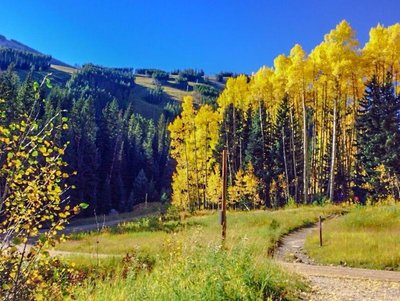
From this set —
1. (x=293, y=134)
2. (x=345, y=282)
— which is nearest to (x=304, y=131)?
(x=293, y=134)

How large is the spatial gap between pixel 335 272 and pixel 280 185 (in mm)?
31170

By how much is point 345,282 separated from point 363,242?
6012 mm

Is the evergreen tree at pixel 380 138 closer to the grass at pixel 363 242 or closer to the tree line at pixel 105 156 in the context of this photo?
the grass at pixel 363 242

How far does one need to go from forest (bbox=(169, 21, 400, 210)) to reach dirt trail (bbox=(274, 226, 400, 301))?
17.7 meters

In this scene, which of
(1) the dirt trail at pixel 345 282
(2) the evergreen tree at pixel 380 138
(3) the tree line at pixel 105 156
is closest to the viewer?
(1) the dirt trail at pixel 345 282

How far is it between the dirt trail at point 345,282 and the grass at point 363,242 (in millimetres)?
969

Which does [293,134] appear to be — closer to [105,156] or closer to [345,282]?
[345,282]

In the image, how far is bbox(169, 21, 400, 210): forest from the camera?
32031 millimetres

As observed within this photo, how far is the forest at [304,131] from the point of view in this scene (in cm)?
3203

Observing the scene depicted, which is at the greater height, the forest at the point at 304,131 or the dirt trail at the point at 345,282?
the forest at the point at 304,131

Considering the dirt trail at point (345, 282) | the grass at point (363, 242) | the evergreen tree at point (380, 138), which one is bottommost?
A: the dirt trail at point (345, 282)

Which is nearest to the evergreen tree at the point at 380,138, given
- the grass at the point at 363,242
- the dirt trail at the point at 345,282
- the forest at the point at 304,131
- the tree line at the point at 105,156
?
the forest at the point at 304,131

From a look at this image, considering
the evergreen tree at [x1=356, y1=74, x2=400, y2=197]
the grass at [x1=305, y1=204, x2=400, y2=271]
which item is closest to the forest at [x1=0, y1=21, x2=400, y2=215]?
the evergreen tree at [x1=356, y1=74, x2=400, y2=197]

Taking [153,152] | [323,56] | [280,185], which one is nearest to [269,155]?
[280,185]
